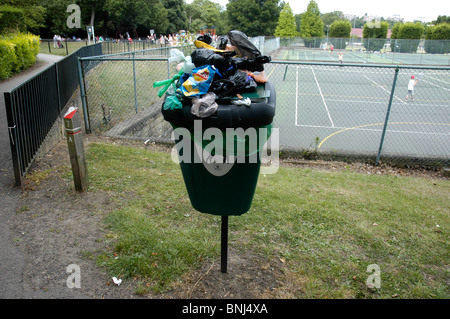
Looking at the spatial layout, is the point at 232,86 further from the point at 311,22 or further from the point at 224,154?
the point at 311,22

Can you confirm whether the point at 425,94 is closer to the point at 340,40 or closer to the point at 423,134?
the point at 423,134

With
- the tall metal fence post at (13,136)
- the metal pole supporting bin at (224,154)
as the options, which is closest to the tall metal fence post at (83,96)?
the tall metal fence post at (13,136)

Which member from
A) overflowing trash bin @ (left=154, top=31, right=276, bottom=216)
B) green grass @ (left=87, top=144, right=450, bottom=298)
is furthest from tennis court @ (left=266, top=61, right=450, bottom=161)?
overflowing trash bin @ (left=154, top=31, right=276, bottom=216)

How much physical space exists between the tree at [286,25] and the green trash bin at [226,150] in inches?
2703

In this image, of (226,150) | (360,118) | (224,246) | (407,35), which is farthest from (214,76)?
(407,35)

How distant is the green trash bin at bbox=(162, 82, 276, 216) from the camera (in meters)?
2.16

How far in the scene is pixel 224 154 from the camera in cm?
233

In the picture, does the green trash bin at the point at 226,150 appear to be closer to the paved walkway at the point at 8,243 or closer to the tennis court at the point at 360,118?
the paved walkway at the point at 8,243

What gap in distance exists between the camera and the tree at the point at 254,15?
6738 cm

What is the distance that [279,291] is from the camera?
281 cm

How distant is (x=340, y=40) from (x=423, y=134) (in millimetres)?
41107

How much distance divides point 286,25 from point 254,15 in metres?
7.11

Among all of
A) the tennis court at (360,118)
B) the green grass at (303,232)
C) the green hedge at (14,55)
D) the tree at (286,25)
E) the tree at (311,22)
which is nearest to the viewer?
the green grass at (303,232)
